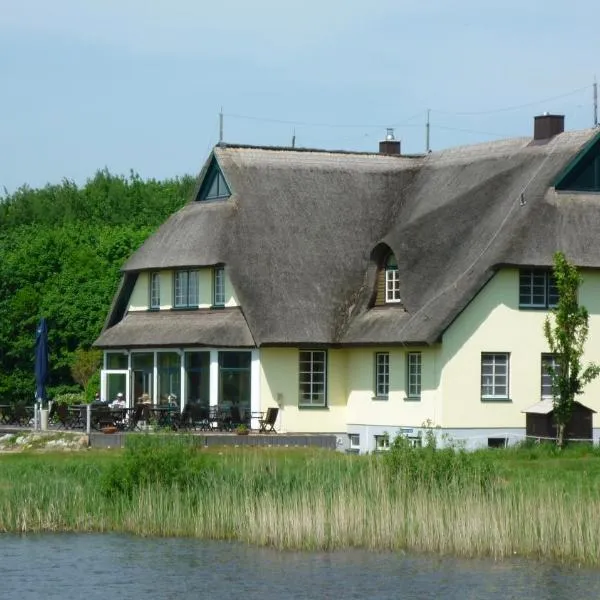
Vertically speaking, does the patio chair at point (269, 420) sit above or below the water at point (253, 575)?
above

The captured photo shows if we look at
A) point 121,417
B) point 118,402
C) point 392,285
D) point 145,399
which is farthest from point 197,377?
point 392,285

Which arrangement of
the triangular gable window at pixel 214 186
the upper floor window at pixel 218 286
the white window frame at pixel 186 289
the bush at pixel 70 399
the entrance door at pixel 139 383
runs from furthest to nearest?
the bush at pixel 70 399 < the entrance door at pixel 139 383 < the triangular gable window at pixel 214 186 < the white window frame at pixel 186 289 < the upper floor window at pixel 218 286

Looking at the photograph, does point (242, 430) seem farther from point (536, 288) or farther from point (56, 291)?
point (56, 291)

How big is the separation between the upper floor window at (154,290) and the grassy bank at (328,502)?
650 inches

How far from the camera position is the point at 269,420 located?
148 feet

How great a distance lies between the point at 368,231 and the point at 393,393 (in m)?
5.94

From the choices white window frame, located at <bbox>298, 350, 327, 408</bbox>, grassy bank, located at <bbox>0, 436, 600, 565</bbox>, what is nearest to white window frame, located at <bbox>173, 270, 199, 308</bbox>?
white window frame, located at <bbox>298, 350, 327, 408</bbox>

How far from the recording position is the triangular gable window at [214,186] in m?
48.7

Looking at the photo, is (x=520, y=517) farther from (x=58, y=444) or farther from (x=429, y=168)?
(x=429, y=168)

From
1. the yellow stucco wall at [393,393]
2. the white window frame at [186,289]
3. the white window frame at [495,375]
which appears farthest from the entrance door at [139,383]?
the white window frame at [495,375]

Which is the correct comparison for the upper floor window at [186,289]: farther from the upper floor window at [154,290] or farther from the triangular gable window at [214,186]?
the triangular gable window at [214,186]

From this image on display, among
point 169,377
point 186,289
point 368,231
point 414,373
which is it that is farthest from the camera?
point 368,231

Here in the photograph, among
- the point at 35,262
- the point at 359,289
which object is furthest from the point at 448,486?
the point at 35,262

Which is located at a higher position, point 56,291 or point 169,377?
point 56,291
